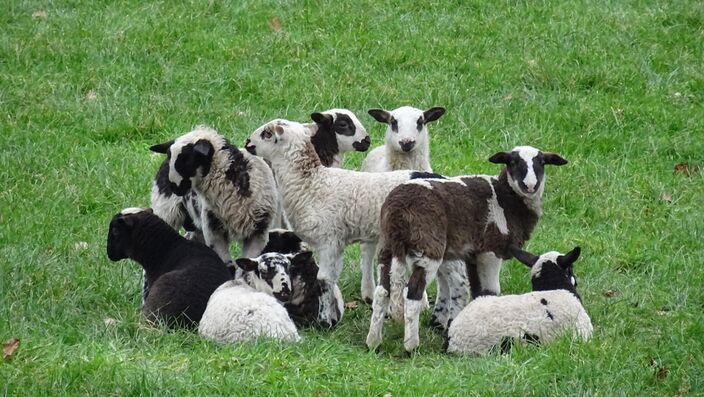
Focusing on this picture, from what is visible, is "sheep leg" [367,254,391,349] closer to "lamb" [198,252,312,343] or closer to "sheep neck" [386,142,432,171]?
"lamb" [198,252,312,343]

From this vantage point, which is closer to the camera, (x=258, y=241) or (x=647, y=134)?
(x=258, y=241)

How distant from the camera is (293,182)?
9.61 m

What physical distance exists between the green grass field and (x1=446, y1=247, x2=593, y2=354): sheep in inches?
8.1

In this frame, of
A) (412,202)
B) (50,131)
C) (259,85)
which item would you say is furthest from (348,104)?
(412,202)

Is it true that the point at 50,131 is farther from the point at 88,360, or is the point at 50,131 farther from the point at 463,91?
the point at 88,360

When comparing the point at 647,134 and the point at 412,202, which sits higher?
the point at 412,202

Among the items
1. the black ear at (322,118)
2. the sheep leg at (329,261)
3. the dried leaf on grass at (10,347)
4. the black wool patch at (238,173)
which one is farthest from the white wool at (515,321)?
the dried leaf on grass at (10,347)

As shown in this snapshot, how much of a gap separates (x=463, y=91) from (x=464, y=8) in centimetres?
246

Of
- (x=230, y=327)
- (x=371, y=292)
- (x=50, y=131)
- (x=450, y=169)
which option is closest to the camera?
(x=230, y=327)

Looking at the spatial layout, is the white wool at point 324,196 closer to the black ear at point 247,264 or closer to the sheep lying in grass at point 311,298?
the sheep lying in grass at point 311,298

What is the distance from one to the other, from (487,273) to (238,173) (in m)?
1.99

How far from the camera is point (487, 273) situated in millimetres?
9422

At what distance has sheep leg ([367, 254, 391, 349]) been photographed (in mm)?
8758

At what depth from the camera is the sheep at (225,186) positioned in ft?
32.1
